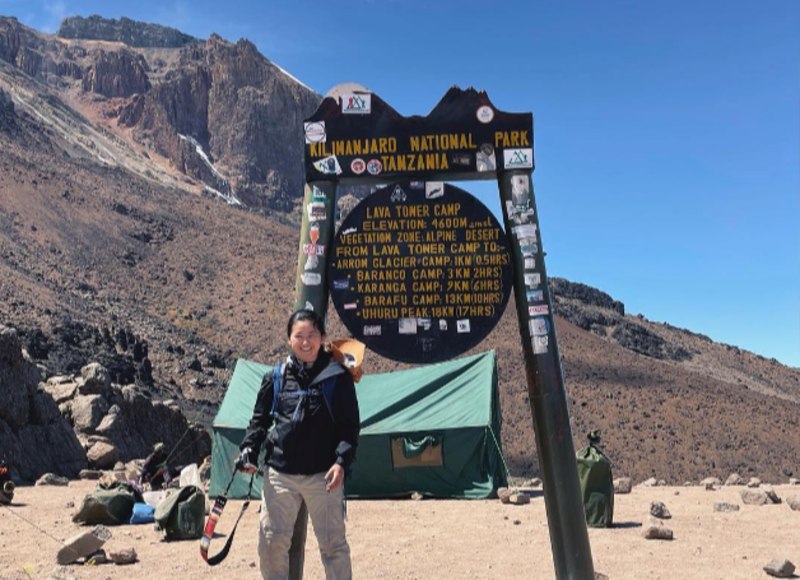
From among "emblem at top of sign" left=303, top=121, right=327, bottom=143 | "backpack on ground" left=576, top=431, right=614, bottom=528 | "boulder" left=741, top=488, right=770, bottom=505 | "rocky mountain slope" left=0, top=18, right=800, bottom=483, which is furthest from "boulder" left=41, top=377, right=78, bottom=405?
"emblem at top of sign" left=303, top=121, right=327, bottom=143

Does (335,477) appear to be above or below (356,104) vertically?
below

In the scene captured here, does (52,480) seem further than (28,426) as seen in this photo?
No

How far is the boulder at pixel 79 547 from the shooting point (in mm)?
6433

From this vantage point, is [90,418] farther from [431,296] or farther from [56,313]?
[56,313]

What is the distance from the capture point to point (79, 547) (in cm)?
654

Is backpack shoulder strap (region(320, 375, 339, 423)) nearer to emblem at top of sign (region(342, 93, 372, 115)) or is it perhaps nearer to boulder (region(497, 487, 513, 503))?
emblem at top of sign (region(342, 93, 372, 115))

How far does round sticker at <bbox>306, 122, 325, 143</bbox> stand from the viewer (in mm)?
5285

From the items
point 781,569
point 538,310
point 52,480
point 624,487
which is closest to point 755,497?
point 624,487

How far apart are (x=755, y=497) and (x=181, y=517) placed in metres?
7.07

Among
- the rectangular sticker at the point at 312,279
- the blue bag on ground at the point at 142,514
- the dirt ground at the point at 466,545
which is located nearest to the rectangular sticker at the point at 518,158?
the rectangular sticker at the point at 312,279

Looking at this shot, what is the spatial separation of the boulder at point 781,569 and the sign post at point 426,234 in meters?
2.45

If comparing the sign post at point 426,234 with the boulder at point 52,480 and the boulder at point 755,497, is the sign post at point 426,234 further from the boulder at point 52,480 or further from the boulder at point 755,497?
the boulder at point 52,480

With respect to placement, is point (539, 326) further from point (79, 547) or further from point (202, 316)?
point (202, 316)

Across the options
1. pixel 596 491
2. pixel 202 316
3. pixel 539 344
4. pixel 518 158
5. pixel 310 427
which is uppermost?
pixel 202 316
